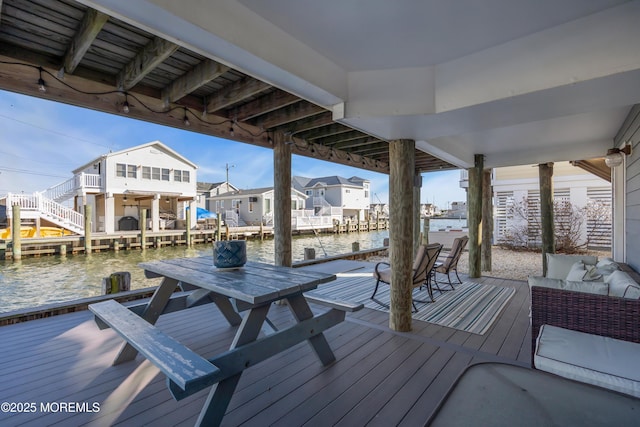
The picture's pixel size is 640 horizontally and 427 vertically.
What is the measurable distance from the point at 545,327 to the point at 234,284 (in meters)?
2.23

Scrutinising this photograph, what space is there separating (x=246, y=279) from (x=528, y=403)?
174 centimetres

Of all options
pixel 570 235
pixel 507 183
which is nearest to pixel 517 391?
pixel 570 235

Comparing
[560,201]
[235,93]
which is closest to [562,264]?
[235,93]

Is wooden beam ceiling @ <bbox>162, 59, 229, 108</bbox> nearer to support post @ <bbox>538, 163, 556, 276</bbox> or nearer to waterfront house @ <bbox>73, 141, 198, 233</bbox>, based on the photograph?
support post @ <bbox>538, 163, 556, 276</bbox>

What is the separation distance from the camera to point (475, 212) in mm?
5363

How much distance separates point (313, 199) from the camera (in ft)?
92.3

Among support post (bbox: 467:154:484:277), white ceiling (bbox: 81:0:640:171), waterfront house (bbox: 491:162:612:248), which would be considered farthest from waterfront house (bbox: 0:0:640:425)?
waterfront house (bbox: 491:162:612:248)

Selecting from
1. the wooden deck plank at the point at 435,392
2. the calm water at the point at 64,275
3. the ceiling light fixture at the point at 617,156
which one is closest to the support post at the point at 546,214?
the ceiling light fixture at the point at 617,156

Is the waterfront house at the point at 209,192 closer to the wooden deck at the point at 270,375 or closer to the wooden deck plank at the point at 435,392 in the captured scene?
the wooden deck at the point at 270,375

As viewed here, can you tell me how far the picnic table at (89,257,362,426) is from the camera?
1413 millimetres

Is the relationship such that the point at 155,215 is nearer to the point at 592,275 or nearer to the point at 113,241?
the point at 113,241

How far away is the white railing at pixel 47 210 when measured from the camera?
40.3 ft

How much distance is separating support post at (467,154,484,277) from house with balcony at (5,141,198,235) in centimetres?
1558

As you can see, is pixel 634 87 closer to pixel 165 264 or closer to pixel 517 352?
pixel 517 352
